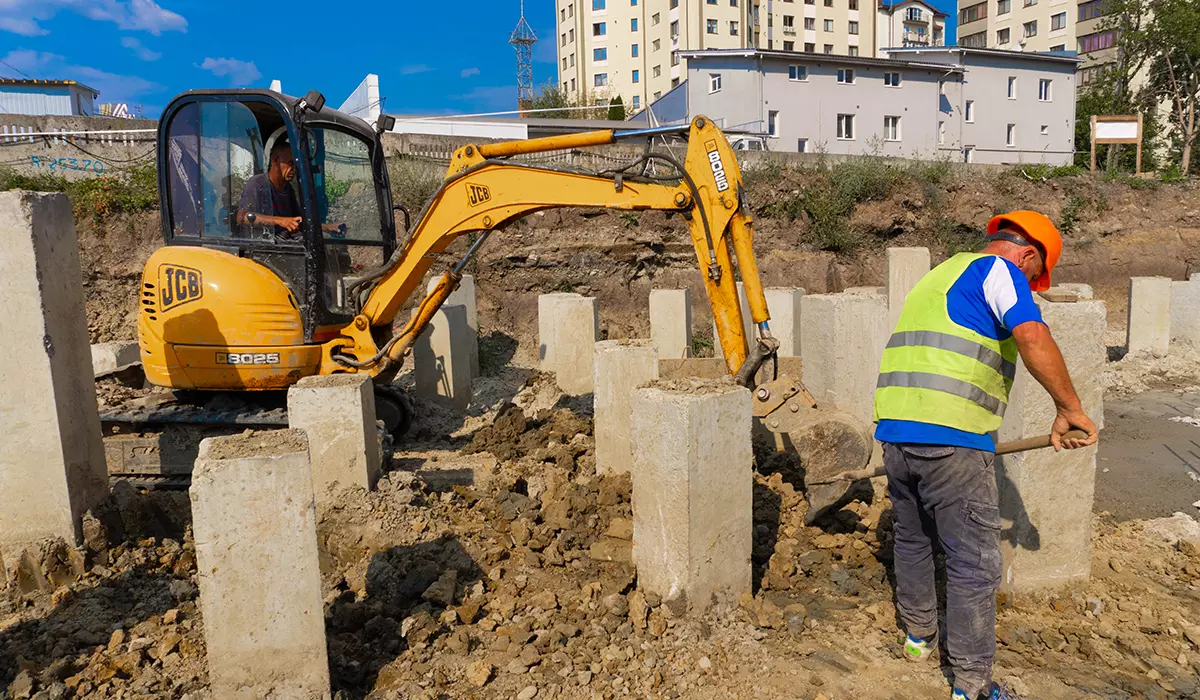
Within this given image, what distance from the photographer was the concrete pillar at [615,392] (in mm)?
5602

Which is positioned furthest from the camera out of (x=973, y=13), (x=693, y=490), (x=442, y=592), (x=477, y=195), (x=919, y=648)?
(x=973, y=13)

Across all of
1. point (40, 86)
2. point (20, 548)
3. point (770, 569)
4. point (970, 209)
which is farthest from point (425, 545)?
point (40, 86)

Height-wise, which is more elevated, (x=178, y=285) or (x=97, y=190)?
(x=97, y=190)

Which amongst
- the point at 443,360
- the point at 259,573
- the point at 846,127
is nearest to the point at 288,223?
the point at 443,360

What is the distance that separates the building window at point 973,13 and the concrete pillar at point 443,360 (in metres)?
49.6

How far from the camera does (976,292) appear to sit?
3033mm

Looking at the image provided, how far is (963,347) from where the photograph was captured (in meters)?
3.06

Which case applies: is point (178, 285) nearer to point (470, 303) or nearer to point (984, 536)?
point (470, 303)

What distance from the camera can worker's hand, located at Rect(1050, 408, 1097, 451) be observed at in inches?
117

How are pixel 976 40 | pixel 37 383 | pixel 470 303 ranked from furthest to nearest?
pixel 976 40 < pixel 470 303 < pixel 37 383

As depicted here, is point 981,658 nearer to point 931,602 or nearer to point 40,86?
point 931,602

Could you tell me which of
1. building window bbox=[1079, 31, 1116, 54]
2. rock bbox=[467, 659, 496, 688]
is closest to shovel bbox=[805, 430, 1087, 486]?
rock bbox=[467, 659, 496, 688]

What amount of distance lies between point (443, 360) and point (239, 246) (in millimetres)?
2936

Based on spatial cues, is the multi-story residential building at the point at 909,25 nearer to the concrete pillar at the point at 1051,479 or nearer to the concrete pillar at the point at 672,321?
the concrete pillar at the point at 672,321
